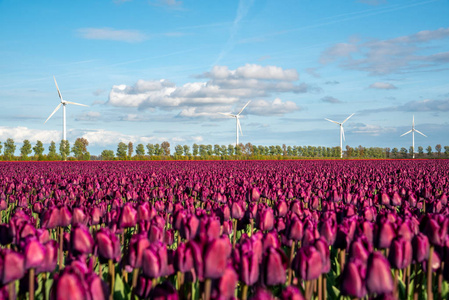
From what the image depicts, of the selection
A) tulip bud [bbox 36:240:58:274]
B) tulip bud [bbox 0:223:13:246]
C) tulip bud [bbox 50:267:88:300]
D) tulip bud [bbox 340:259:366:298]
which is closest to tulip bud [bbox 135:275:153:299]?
tulip bud [bbox 36:240:58:274]

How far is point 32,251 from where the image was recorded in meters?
3.00

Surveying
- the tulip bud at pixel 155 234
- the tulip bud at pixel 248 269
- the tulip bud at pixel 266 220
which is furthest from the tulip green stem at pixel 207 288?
the tulip bud at pixel 266 220

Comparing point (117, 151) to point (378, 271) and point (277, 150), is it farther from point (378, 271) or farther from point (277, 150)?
point (378, 271)

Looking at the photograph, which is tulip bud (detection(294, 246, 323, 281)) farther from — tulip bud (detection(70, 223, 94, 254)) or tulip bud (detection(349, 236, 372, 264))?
tulip bud (detection(70, 223, 94, 254))

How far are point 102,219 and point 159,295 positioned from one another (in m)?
3.86

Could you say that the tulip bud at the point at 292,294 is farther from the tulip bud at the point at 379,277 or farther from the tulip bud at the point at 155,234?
the tulip bud at the point at 155,234

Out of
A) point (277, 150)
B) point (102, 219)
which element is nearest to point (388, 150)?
Result: point (277, 150)

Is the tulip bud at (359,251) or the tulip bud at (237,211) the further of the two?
the tulip bud at (237,211)

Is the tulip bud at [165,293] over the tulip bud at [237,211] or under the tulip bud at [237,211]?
under

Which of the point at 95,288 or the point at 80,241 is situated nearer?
the point at 95,288

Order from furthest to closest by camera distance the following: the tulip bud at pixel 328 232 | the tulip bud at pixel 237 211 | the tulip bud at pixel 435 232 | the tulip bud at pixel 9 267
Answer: the tulip bud at pixel 237 211, the tulip bud at pixel 328 232, the tulip bud at pixel 435 232, the tulip bud at pixel 9 267

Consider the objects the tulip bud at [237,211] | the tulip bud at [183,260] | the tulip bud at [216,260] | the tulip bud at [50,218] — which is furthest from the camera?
the tulip bud at [237,211]

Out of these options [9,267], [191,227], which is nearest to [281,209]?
[191,227]

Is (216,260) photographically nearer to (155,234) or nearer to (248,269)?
(248,269)
